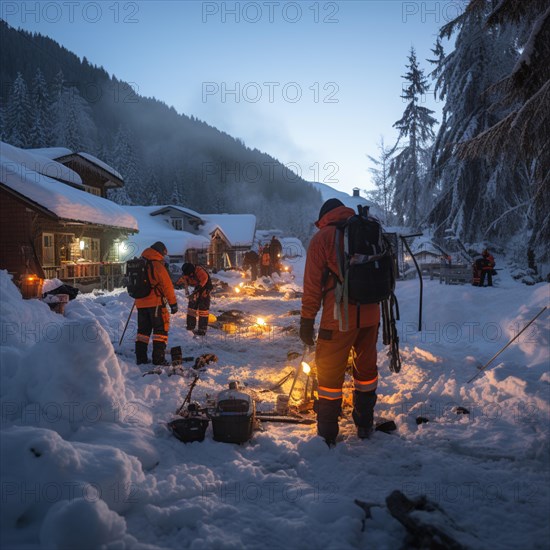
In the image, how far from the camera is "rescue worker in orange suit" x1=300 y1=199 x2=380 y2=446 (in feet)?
11.6

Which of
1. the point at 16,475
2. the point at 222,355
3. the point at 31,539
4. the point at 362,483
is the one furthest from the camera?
the point at 222,355

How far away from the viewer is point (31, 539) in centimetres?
209

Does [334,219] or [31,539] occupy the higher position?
[334,219]

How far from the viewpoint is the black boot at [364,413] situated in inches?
144

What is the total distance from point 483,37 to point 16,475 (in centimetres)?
2692

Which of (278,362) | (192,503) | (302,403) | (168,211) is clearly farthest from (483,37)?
(168,211)

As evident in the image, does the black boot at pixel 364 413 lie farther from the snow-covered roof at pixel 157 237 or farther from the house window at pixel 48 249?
the snow-covered roof at pixel 157 237

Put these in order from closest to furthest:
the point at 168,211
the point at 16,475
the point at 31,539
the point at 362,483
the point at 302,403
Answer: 1. the point at 31,539
2. the point at 16,475
3. the point at 362,483
4. the point at 302,403
5. the point at 168,211

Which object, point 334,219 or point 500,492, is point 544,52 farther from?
point 500,492

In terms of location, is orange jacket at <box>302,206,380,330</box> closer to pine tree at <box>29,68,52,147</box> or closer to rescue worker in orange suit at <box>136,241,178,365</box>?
rescue worker in orange suit at <box>136,241,178,365</box>

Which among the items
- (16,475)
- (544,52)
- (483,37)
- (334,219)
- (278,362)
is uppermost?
(483,37)

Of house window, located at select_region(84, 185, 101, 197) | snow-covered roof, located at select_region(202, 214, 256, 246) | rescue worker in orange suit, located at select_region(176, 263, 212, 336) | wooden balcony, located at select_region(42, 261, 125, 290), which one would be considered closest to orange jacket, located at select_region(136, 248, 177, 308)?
rescue worker in orange suit, located at select_region(176, 263, 212, 336)

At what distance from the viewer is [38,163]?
20.9m

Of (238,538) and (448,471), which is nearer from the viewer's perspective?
(238,538)
